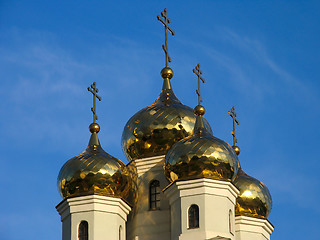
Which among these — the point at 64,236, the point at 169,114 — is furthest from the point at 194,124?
the point at 64,236

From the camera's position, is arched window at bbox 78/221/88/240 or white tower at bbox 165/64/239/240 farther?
arched window at bbox 78/221/88/240

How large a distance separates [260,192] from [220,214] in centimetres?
341

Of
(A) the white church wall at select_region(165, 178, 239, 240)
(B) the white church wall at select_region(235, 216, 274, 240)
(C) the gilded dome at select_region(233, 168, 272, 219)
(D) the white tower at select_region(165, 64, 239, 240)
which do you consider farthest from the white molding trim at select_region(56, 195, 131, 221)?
(C) the gilded dome at select_region(233, 168, 272, 219)

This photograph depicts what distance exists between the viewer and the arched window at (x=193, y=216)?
95.0ft

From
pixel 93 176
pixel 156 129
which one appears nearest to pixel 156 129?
pixel 156 129

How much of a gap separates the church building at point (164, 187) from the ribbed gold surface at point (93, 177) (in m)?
0.03

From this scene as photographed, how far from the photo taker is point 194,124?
104 feet

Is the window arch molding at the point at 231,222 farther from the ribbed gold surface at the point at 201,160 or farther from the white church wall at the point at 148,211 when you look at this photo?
the white church wall at the point at 148,211

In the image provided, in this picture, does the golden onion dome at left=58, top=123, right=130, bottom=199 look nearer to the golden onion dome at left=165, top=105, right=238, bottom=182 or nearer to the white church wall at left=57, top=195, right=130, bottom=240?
the white church wall at left=57, top=195, right=130, bottom=240

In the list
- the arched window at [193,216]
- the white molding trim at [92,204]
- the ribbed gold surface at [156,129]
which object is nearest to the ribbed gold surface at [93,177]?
the white molding trim at [92,204]

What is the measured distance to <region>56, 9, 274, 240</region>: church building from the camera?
29234mm

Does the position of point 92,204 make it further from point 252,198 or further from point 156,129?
point 252,198

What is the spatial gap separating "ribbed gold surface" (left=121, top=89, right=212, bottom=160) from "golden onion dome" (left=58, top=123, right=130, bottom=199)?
3.67 ft

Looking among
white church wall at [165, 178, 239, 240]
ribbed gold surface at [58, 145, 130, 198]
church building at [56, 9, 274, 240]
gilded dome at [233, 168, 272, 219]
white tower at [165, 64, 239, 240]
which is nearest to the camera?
white church wall at [165, 178, 239, 240]
